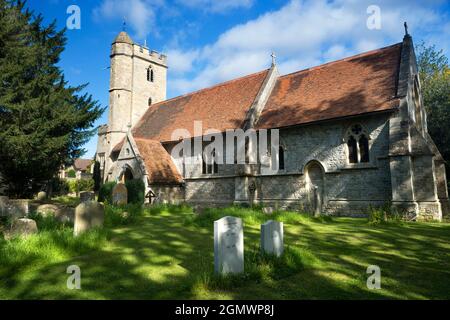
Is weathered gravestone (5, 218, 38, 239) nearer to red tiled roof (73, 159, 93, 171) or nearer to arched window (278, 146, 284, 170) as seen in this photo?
arched window (278, 146, 284, 170)

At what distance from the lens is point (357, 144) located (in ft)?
48.7

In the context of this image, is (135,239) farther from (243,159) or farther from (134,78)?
(134,78)

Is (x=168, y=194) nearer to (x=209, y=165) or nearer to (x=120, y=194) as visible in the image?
(x=209, y=165)

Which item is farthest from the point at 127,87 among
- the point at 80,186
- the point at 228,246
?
the point at 228,246

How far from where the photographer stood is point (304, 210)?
15867 mm

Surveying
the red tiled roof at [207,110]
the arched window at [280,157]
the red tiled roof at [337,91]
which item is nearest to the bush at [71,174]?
the red tiled roof at [207,110]

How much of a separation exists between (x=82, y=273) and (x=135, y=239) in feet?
9.77

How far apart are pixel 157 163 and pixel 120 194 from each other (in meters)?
4.31

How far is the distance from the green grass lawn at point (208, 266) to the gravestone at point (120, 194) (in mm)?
7318

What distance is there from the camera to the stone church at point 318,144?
44.1 ft

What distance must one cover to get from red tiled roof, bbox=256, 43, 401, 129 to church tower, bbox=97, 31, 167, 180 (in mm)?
14706

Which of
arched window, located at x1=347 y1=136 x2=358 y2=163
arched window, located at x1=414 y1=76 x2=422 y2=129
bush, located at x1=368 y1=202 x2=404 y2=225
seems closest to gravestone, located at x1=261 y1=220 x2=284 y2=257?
bush, located at x1=368 y1=202 x2=404 y2=225

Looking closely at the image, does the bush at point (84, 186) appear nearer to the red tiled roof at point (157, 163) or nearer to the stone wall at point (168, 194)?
the red tiled roof at point (157, 163)

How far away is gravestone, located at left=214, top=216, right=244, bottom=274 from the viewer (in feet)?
16.5
